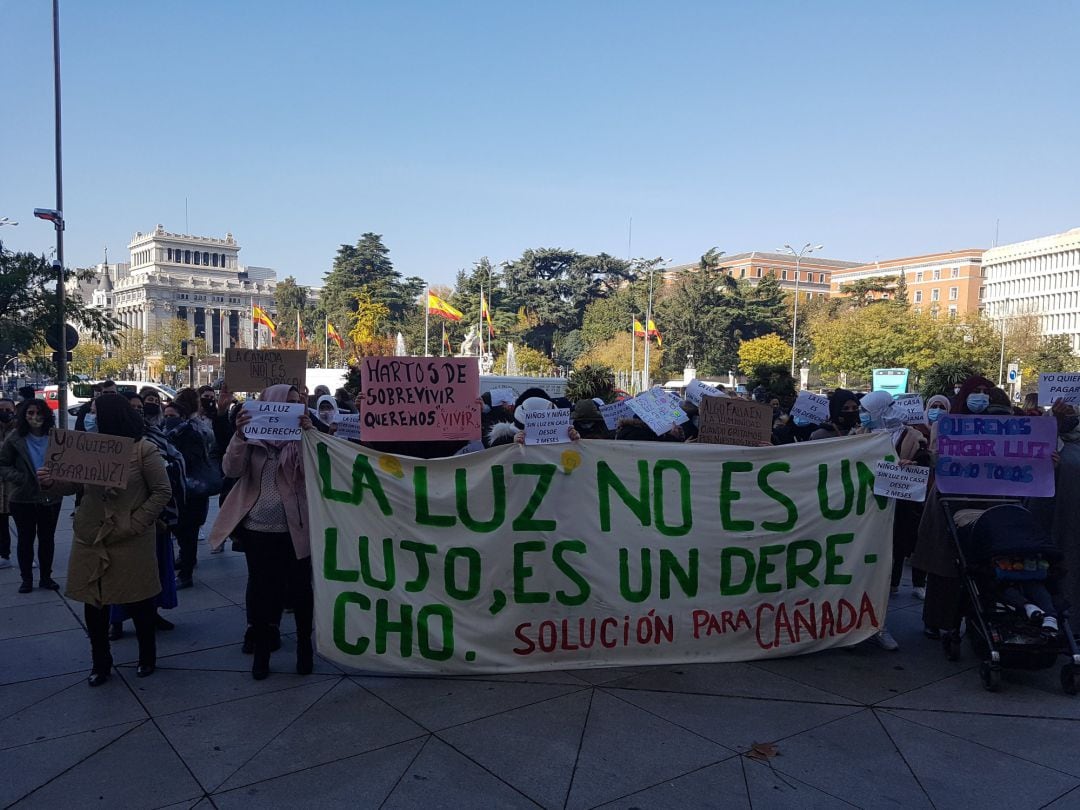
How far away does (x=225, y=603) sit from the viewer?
264 inches

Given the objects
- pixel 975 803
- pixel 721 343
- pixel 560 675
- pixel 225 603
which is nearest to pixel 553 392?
pixel 225 603

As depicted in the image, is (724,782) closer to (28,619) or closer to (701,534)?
(701,534)

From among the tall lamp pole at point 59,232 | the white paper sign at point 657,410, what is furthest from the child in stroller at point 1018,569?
the tall lamp pole at point 59,232

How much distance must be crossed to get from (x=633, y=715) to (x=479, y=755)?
93 cm

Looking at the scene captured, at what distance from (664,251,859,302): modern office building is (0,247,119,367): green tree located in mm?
90779

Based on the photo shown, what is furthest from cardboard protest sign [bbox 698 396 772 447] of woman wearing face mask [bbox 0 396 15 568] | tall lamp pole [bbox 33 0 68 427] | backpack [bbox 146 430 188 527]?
tall lamp pole [bbox 33 0 68 427]

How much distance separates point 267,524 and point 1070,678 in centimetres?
477

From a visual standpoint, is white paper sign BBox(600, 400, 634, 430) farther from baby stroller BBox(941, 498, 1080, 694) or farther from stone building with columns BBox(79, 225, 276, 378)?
stone building with columns BBox(79, 225, 276, 378)

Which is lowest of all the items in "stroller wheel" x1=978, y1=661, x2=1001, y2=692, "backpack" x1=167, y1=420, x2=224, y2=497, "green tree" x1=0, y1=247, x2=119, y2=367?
"stroller wheel" x1=978, y1=661, x2=1001, y2=692

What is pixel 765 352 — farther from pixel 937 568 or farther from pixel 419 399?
pixel 419 399

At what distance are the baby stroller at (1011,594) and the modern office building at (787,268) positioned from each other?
101 m

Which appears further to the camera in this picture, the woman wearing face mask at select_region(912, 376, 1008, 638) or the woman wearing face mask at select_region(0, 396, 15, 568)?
the woman wearing face mask at select_region(0, 396, 15, 568)

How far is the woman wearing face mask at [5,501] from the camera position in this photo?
24.3 feet

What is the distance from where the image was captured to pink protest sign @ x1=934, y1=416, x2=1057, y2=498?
5.54 metres
